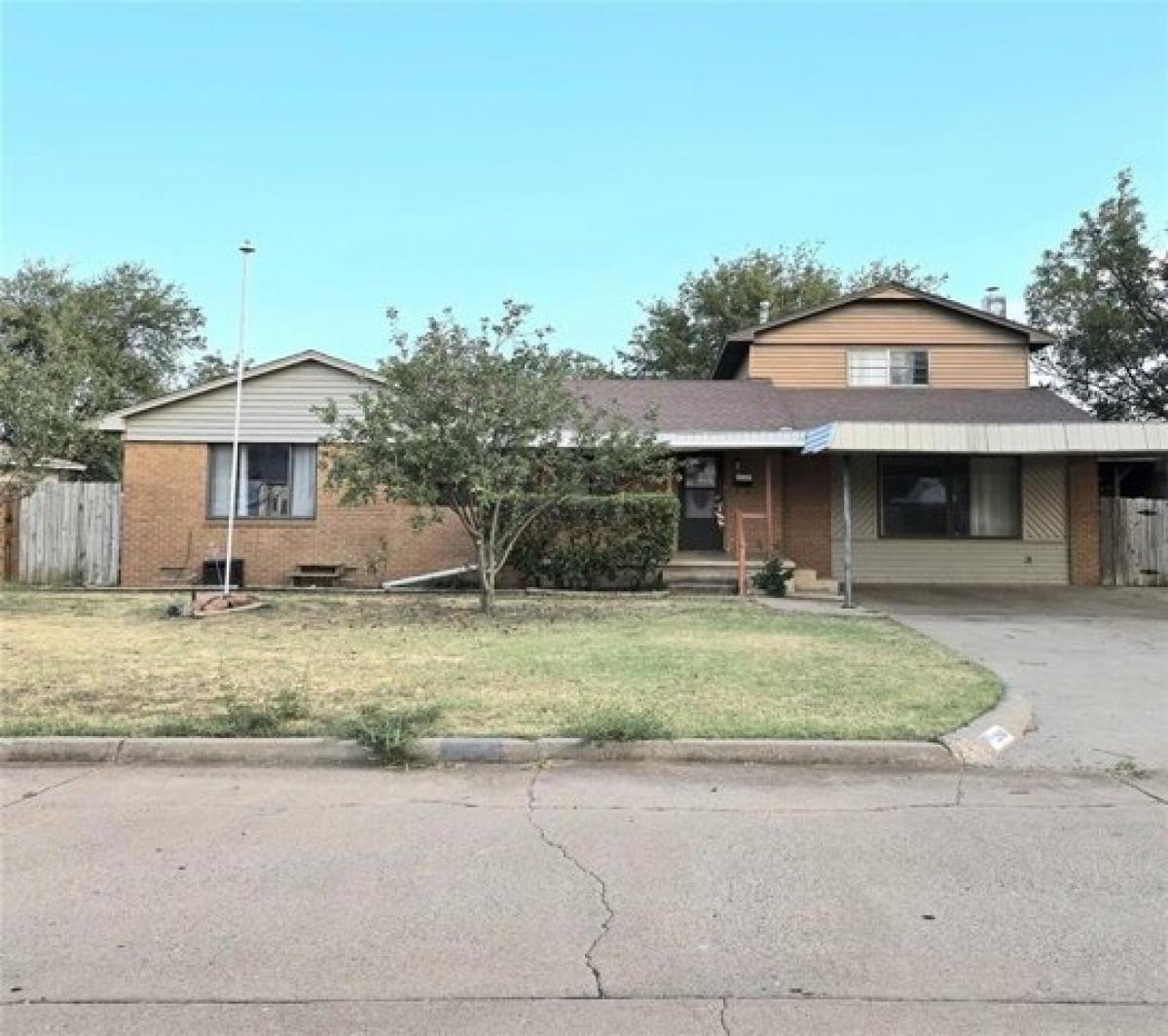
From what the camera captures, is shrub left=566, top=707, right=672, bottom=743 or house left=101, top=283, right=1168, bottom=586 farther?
house left=101, top=283, right=1168, bottom=586

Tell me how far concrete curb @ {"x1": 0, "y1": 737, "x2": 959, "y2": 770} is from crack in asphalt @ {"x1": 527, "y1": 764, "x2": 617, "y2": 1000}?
15.9 inches

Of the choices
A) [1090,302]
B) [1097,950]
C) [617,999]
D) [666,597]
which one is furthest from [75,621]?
[1090,302]

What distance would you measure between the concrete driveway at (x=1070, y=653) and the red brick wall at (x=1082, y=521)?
32.3 inches

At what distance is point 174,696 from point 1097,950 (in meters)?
6.65

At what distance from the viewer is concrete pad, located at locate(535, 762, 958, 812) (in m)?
5.71

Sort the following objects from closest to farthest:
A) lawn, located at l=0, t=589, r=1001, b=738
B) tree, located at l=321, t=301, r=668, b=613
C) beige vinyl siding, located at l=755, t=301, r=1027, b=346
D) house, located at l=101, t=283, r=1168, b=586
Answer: lawn, located at l=0, t=589, r=1001, b=738, tree, located at l=321, t=301, r=668, b=613, house, located at l=101, t=283, r=1168, b=586, beige vinyl siding, located at l=755, t=301, r=1027, b=346

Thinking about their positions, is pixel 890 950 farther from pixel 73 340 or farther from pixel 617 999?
pixel 73 340

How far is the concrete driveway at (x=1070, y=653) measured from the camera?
7.11 m

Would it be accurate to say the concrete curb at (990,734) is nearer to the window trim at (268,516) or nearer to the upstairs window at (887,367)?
the window trim at (268,516)

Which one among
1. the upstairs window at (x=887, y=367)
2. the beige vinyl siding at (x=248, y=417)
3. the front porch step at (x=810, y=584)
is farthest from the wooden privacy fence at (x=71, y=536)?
the upstairs window at (x=887, y=367)

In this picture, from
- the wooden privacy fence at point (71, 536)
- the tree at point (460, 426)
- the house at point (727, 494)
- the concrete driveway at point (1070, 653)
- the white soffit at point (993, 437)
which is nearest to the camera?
the concrete driveway at point (1070, 653)

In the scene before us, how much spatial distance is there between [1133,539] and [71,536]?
2053cm

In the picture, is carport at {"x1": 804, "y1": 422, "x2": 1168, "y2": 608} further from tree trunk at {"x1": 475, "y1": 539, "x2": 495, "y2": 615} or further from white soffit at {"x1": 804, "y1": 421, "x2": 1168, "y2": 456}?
tree trunk at {"x1": 475, "y1": 539, "x2": 495, "y2": 615}

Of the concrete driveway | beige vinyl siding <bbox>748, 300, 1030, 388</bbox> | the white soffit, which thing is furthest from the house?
the white soffit
